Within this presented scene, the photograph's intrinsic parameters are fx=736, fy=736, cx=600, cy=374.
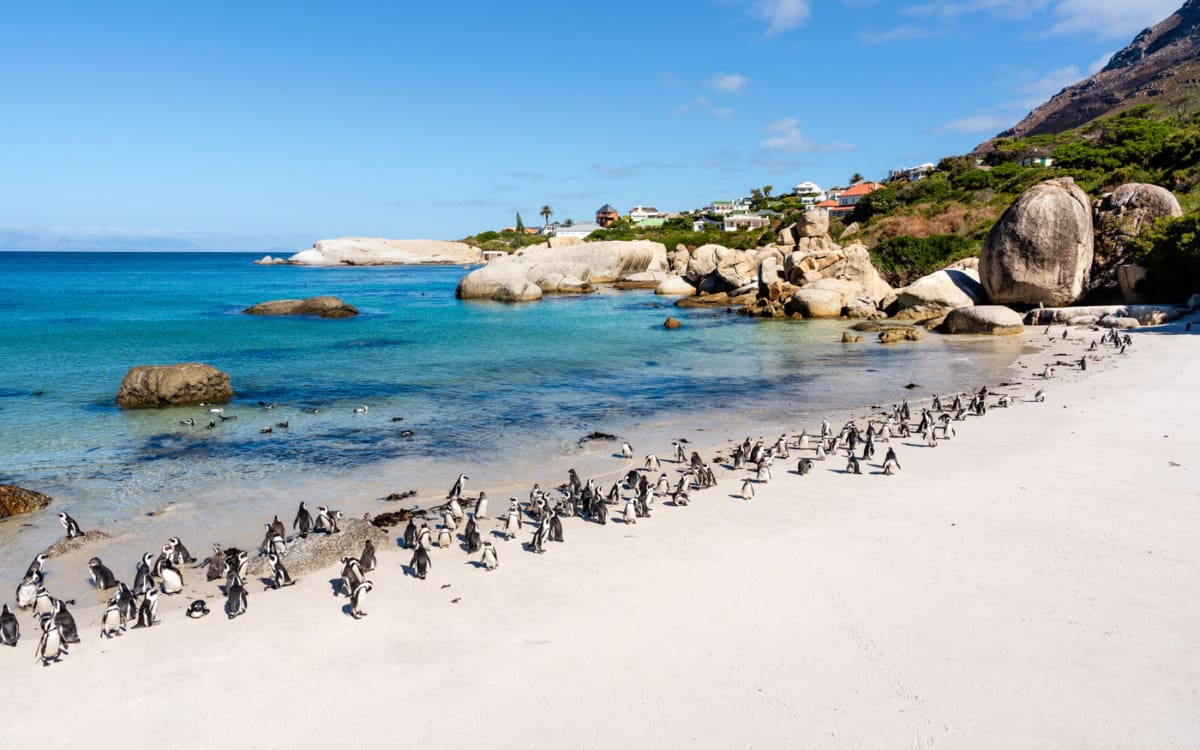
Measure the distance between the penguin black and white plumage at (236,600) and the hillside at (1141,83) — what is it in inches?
4078

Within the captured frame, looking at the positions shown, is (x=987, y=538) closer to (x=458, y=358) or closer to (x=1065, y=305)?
(x=458, y=358)

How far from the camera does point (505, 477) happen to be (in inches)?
610

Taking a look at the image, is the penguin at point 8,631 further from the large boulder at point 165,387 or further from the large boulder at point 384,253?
the large boulder at point 384,253

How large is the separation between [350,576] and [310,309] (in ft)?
142

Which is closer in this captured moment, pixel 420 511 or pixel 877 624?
pixel 877 624

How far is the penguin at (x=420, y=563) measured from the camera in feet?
33.4

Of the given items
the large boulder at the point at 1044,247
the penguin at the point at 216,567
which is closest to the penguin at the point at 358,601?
the penguin at the point at 216,567

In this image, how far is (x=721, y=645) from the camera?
7980 mm

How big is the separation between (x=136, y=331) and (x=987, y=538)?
46344mm

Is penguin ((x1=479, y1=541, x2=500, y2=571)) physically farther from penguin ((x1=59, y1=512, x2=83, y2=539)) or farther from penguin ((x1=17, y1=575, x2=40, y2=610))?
penguin ((x1=59, y1=512, x2=83, y2=539))

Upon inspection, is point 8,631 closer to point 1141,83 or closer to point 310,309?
point 310,309

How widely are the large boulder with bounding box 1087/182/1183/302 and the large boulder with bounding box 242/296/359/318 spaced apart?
43616 millimetres

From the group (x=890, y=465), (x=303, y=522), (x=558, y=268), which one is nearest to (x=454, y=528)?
(x=303, y=522)

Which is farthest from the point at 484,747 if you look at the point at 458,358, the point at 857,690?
the point at 458,358
